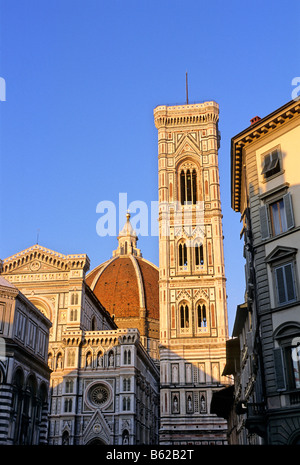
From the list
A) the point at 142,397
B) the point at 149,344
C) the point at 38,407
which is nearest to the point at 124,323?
the point at 149,344

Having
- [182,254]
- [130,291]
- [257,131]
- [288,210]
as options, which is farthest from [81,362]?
[130,291]

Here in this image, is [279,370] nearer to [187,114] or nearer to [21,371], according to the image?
[21,371]

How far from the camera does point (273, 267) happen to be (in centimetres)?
1942

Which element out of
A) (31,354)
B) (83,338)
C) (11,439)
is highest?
(83,338)

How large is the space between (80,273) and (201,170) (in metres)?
17.3

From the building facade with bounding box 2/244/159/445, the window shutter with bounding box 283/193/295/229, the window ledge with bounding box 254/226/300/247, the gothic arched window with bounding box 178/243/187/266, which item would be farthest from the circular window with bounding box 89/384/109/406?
the window shutter with bounding box 283/193/295/229

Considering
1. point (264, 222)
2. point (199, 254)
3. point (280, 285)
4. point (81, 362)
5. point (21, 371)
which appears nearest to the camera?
point (280, 285)

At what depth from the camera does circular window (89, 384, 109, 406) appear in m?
53.0

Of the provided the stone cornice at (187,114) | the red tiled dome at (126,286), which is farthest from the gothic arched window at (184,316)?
the red tiled dome at (126,286)

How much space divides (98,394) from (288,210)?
3872 cm
